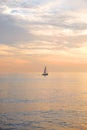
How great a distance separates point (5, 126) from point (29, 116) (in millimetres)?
10007

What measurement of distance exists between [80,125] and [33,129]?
352 inches

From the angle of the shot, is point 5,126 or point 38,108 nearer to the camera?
point 5,126

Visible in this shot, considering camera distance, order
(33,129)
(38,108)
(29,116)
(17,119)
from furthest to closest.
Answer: (38,108) < (29,116) < (17,119) < (33,129)

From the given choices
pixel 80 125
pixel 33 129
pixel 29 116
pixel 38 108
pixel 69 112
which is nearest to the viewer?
pixel 33 129

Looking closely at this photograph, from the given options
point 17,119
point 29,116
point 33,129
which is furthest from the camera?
point 29,116

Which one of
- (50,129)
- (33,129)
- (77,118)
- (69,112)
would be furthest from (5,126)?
(69,112)

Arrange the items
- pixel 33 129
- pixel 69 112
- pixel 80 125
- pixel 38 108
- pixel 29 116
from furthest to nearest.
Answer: pixel 38 108 → pixel 69 112 → pixel 29 116 → pixel 80 125 → pixel 33 129

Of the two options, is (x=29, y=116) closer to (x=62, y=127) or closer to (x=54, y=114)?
(x=54, y=114)

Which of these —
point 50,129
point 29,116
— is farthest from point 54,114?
point 50,129

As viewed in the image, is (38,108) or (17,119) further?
(38,108)

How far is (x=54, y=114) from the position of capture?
55.3 meters

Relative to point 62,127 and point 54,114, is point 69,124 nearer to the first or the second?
point 62,127

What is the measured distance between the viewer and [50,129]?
139 ft

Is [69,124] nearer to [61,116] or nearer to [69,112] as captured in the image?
[61,116]
